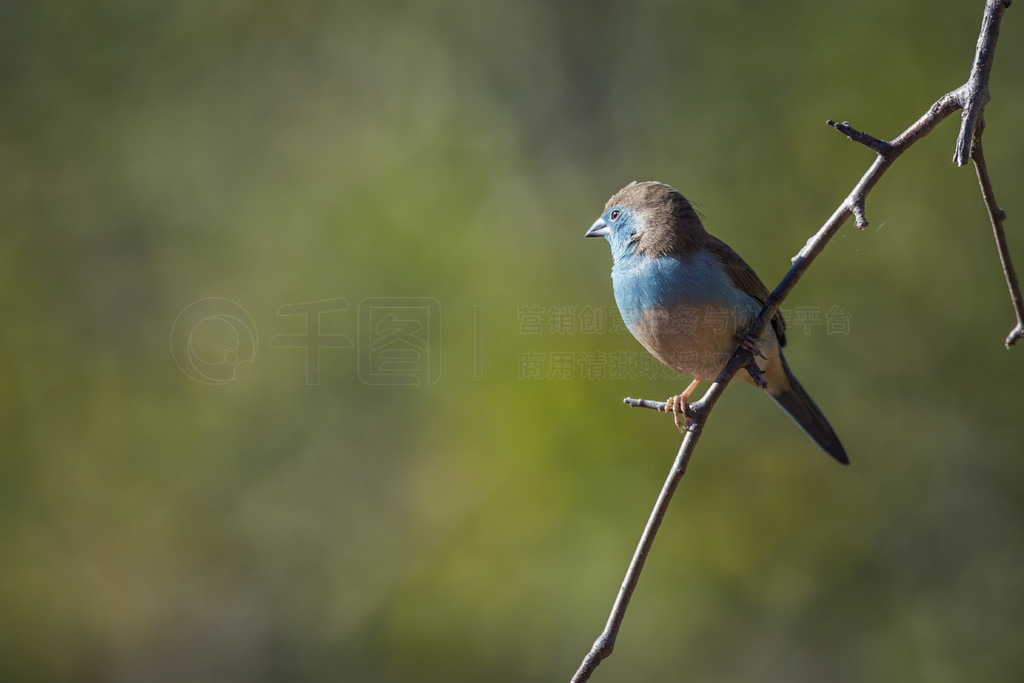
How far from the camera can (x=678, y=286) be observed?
3.69 metres

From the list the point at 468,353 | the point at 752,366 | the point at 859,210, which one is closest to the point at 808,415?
the point at 752,366

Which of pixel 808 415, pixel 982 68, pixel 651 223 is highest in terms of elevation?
pixel 982 68

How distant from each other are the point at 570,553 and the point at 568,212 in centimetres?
304

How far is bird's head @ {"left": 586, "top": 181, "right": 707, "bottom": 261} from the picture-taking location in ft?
12.6

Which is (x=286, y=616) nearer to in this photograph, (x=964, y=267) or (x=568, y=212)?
(x=568, y=212)

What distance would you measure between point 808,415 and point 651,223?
133 cm

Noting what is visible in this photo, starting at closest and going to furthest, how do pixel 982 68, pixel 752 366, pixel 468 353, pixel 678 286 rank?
pixel 982 68, pixel 752 366, pixel 678 286, pixel 468 353

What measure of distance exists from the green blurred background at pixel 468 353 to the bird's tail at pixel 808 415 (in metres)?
1.70

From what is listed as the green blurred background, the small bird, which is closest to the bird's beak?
the small bird

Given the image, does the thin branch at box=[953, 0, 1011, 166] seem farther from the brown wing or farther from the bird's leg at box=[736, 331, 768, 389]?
the brown wing

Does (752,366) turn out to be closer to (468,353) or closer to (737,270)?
(737,270)

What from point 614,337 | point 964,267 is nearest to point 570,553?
point 614,337

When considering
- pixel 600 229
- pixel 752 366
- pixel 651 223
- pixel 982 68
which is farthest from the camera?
pixel 600 229

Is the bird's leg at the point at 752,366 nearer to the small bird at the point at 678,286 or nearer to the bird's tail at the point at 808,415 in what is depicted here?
the small bird at the point at 678,286
